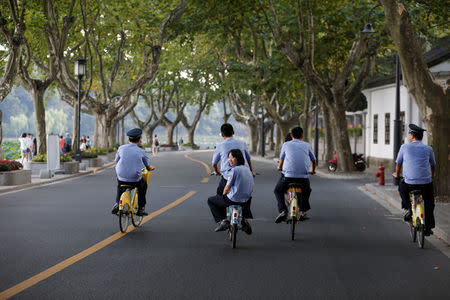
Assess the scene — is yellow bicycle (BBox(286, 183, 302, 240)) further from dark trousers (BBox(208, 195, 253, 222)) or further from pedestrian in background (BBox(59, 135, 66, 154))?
pedestrian in background (BBox(59, 135, 66, 154))

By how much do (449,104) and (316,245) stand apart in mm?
7967

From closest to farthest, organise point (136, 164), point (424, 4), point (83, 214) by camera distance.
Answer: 1. point (136, 164)
2. point (83, 214)
3. point (424, 4)

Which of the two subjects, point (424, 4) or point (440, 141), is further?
point (424, 4)

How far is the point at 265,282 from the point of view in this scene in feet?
24.0

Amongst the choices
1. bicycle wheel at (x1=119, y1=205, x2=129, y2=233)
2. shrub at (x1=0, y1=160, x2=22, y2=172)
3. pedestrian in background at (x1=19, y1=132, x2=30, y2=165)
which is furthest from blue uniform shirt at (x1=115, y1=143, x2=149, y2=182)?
pedestrian in background at (x1=19, y1=132, x2=30, y2=165)

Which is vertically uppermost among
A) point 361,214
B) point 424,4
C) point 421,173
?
point 424,4

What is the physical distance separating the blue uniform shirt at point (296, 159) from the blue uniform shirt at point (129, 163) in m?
2.38

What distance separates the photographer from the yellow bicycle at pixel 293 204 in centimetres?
1051

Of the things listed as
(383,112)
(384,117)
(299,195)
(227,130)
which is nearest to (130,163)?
(227,130)

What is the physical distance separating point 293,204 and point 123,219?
2.78m

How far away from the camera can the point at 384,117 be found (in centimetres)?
3950

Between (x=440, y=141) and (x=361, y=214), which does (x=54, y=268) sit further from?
(x=440, y=141)

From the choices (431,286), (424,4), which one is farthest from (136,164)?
(424,4)

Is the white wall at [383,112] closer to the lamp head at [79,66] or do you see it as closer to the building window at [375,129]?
the building window at [375,129]
